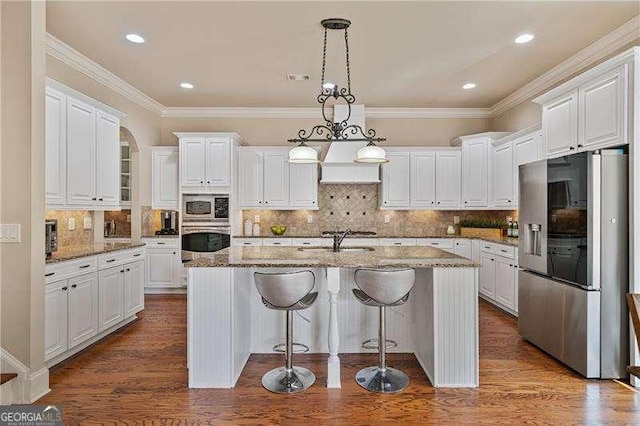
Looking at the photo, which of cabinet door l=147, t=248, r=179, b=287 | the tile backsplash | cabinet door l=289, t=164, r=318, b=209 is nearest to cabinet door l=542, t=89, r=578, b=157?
cabinet door l=289, t=164, r=318, b=209

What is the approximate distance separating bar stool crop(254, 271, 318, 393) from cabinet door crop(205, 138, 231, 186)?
3.35 meters

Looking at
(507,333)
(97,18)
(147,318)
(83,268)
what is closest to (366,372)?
(507,333)

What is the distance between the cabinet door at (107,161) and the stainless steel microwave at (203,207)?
1.51 metres

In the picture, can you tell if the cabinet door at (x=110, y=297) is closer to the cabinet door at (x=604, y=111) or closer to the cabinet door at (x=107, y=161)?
the cabinet door at (x=107, y=161)

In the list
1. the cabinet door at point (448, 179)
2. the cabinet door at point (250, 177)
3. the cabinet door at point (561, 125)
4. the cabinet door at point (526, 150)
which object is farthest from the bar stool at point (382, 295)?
the cabinet door at point (448, 179)

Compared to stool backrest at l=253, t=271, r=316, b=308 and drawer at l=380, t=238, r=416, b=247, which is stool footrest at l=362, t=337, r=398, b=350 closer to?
stool backrest at l=253, t=271, r=316, b=308

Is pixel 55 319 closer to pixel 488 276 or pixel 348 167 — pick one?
pixel 348 167

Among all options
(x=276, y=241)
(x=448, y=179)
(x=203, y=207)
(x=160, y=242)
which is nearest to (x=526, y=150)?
(x=448, y=179)

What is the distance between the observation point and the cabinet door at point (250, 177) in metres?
6.08

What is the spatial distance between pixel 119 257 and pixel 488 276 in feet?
15.1

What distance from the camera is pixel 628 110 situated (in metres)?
2.81

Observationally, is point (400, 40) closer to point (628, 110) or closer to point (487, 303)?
point (628, 110)

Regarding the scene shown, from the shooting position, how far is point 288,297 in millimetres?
2699

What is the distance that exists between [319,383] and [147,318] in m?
2.77
